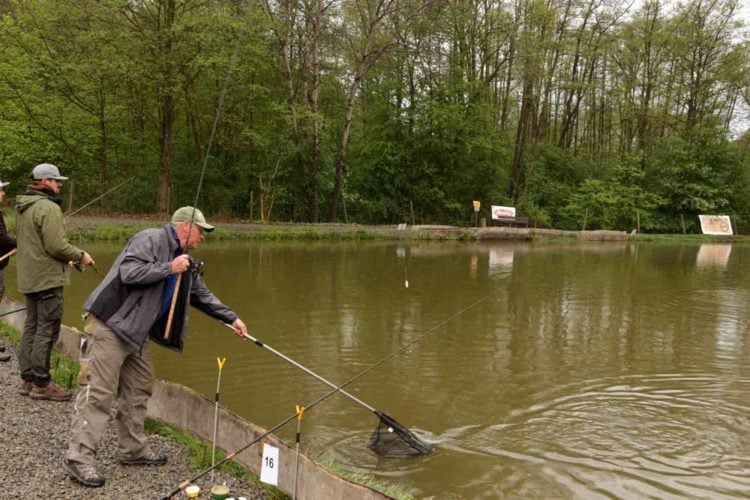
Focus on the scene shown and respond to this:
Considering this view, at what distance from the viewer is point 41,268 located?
17.2 ft

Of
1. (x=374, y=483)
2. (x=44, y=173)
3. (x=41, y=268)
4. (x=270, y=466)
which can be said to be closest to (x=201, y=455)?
(x=270, y=466)

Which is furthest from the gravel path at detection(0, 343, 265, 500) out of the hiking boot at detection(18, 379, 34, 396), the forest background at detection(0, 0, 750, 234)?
the forest background at detection(0, 0, 750, 234)

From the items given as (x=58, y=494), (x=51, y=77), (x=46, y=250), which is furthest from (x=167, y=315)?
Answer: (x=51, y=77)

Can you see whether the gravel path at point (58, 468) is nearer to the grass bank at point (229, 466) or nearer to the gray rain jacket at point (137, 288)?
the grass bank at point (229, 466)

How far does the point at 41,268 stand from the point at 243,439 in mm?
2414

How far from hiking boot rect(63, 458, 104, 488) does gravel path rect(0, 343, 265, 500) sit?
0.04 m

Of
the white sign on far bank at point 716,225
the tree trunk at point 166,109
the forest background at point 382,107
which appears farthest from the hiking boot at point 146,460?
the white sign on far bank at point 716,225

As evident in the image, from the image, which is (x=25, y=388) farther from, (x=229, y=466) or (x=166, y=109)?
(x=166, y=109)

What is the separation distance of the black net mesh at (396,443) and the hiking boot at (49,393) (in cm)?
277

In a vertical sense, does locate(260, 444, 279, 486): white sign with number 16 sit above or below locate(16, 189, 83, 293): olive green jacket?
below

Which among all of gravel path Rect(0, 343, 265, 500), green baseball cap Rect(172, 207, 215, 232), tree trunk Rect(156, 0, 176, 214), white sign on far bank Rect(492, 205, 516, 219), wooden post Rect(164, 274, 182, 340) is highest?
tree trunk Rect(156, 0, 176, 214)

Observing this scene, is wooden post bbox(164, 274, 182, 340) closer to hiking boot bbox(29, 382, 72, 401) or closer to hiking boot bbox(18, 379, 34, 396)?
hiking boot bbox(29, 382, 72, 401)

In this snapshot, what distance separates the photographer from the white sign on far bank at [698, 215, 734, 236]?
119 ft

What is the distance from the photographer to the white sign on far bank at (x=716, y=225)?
119 feet
